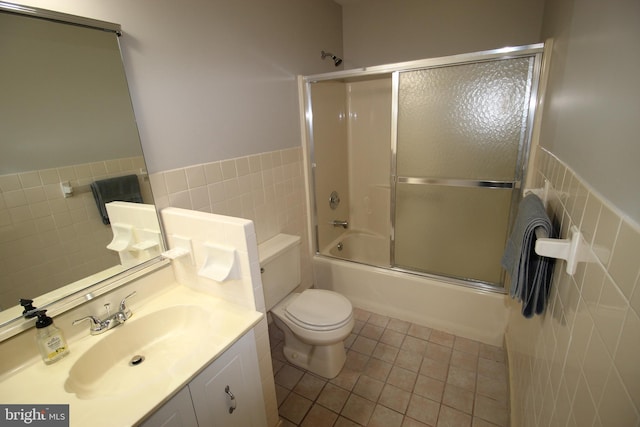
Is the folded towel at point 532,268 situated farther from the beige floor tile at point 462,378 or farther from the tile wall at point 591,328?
the beige floor tile at point 462,378

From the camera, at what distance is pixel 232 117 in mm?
1677

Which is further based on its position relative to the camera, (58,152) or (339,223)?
(339,223)

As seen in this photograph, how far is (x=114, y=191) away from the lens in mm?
1201

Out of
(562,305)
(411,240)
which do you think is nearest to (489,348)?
(411,240)

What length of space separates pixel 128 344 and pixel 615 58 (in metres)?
1.71

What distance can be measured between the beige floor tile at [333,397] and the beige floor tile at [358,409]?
0.03 m

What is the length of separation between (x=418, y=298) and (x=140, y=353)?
1.75 meters

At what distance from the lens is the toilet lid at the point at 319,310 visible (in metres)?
1.67

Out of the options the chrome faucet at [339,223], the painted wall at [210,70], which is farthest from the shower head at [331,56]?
the chrome faucet at [339,223]

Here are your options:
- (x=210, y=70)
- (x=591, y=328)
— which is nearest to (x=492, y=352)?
(x=591, y=328)

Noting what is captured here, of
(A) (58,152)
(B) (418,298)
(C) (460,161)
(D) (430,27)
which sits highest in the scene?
(D) (430,27)

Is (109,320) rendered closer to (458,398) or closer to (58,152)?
(58,152)

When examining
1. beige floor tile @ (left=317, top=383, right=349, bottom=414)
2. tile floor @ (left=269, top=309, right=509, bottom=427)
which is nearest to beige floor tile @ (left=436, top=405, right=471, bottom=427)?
tile floor @ (left=269, top=309, right=509, bottom=427)

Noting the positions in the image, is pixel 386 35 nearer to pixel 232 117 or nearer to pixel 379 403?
pixel 232 117
